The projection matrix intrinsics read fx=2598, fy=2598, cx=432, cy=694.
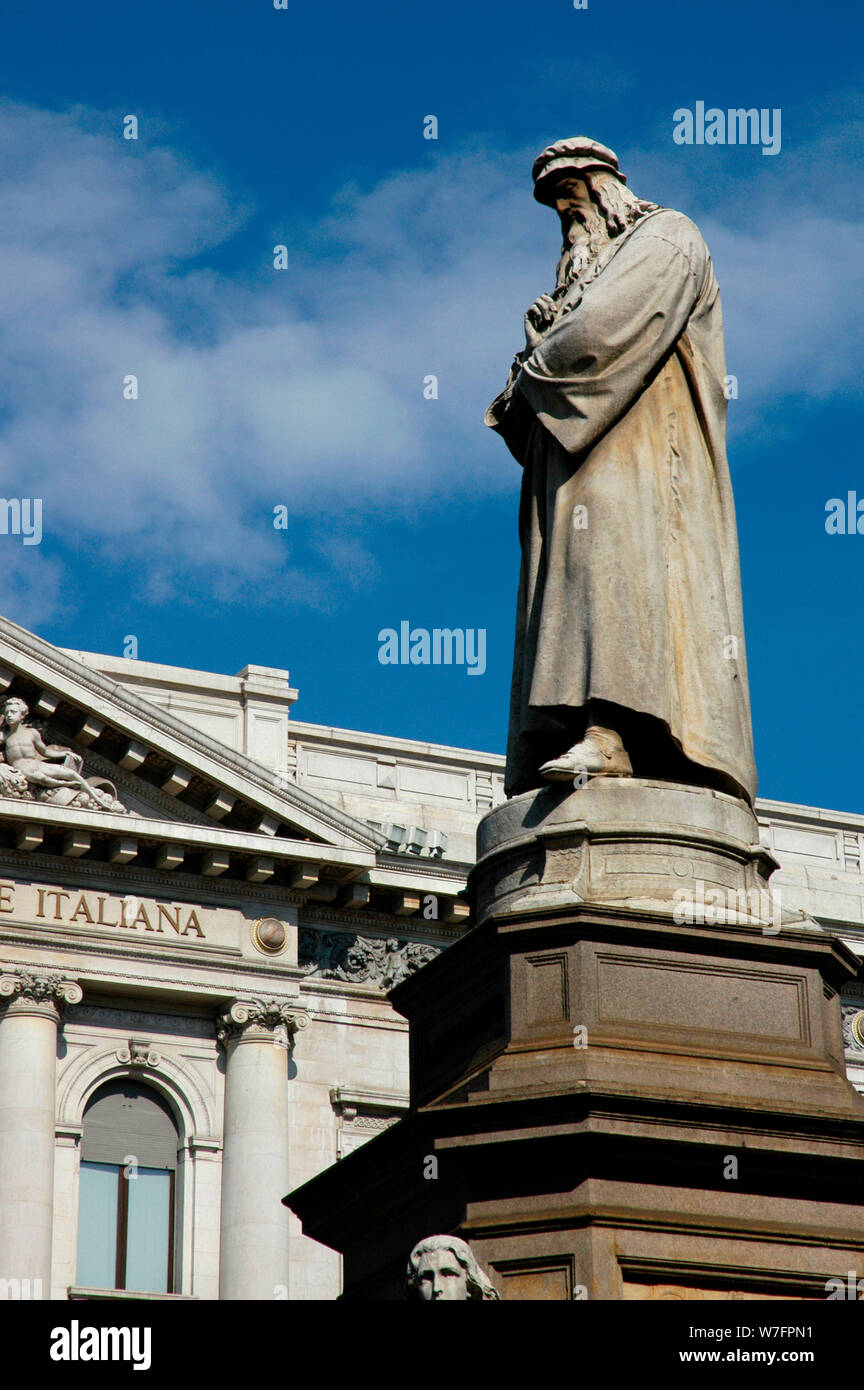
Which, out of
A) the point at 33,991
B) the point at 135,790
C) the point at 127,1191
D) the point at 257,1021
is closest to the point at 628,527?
the point at 33,991

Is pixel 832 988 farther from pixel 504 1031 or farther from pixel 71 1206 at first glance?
pixel 71 1206

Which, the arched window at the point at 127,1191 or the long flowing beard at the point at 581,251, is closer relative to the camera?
the long flowing beard at the point at 581,251

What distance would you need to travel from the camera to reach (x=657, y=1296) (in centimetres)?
787

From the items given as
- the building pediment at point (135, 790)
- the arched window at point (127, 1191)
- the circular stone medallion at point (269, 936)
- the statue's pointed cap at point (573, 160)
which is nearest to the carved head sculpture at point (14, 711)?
the building pediment at point (135, 790)

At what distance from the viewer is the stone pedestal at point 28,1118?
3203 centimetres

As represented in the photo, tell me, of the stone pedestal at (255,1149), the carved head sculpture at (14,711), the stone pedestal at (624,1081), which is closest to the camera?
the stone pedestal at (624,1081)

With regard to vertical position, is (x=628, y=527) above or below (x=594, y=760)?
above

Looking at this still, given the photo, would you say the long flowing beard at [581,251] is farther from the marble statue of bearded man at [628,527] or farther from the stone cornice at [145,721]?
the stone cornice at [145,721]

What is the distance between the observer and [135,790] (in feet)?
117

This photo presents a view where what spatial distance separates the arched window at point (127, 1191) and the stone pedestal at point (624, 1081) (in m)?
25.5

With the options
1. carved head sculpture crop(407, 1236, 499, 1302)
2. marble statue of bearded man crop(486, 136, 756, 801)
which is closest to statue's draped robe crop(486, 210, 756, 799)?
marble statue of bearded man crop(486, 136, 756, 801)

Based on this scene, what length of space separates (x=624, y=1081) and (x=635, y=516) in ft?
7.80

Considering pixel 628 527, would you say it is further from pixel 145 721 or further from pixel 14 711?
pixel 14 711
